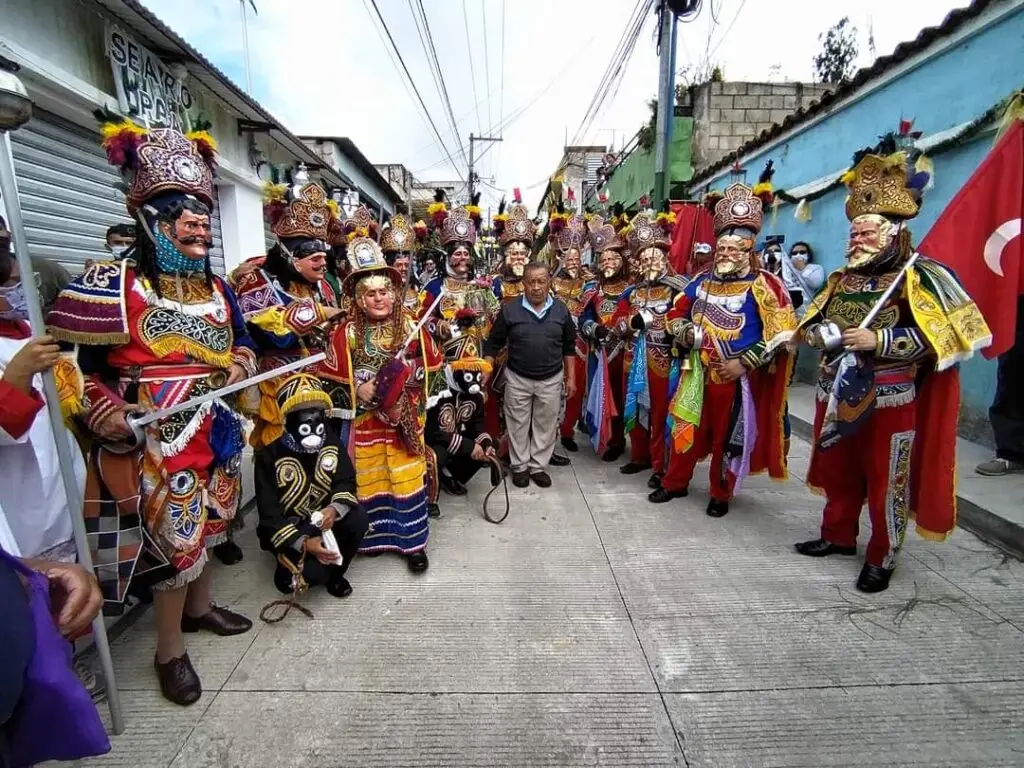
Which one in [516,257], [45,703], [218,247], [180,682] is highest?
[218,247]

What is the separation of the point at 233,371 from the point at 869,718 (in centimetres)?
286

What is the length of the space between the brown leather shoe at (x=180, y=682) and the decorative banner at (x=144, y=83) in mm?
4732

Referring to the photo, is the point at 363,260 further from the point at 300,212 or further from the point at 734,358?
the point at 734,358

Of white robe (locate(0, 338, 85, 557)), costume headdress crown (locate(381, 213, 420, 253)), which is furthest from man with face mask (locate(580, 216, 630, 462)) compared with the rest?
white robe (locate(0, 338, 85, 557))

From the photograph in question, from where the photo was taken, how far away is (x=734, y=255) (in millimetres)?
3635

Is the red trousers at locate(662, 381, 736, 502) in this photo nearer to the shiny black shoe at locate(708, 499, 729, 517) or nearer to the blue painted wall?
the shiny black shoe at locate(708, 499, 729, 517)

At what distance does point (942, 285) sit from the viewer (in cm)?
275

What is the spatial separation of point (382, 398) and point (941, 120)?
5.76 m

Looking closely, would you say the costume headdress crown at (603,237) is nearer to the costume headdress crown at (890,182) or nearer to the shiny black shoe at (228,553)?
the costume headdress crown at (890,182)

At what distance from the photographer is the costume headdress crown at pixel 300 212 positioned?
327 cm

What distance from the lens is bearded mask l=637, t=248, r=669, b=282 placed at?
4469mm

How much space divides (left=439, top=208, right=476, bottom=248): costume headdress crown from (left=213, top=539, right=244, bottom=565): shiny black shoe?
2894 mm

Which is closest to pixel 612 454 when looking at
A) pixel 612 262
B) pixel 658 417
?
pixel 658 417

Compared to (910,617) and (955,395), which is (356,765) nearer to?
(910,617)
